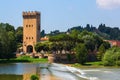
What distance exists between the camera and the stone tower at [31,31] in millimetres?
131125

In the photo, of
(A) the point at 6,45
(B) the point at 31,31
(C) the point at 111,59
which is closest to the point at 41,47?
(B) the point at 31,31

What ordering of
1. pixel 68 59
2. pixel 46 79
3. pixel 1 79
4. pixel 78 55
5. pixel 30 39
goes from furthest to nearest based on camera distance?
pixel 30 39 → pixel 68 59 → pixel 78 55 → pixel 46 79 → pixel 1 79

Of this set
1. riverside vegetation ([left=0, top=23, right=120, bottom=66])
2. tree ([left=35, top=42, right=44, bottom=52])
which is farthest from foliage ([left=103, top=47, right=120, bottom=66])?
tree ([left=35, top=42, right=44, bottom=52])

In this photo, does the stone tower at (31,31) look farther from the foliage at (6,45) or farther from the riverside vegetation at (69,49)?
the foliage at (6,45)

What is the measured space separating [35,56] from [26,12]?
854 inches

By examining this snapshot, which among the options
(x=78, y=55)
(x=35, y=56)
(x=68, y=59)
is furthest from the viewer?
(x=35, y=56)

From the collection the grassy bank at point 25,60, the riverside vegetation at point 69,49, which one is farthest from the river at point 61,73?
the grassy bank at point 25,60

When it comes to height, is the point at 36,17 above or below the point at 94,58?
above

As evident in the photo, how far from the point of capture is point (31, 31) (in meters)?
132

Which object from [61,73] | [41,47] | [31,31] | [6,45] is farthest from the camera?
[31,31]

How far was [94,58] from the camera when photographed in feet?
379

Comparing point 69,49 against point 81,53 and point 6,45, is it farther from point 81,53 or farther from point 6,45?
point 6,45

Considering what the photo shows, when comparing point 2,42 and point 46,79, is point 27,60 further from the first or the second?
point 46,79

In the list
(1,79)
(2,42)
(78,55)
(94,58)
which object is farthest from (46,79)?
(94,58)
